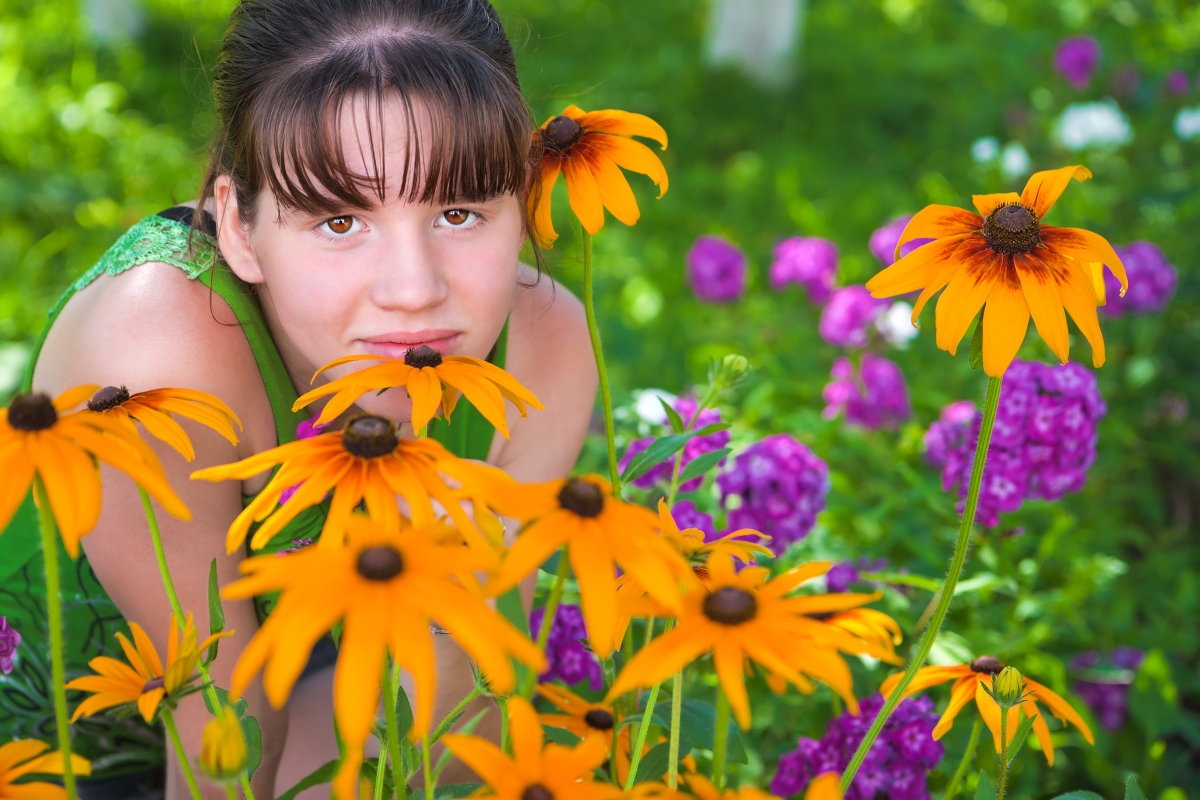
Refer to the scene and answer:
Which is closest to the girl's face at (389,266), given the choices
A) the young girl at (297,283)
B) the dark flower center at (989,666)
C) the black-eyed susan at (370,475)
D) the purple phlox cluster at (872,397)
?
the young girl at (297,283)

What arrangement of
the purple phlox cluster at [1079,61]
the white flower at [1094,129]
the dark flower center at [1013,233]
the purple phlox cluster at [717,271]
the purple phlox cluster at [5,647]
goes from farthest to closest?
the purple phlox cluster at [1079,61], the white flower at [1094,129], the purple phlox cluster at [717,271], the purple phlox cluster at [5,647], the dark flower center at [1013,233]

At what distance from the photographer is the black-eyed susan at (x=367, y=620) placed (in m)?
0.51

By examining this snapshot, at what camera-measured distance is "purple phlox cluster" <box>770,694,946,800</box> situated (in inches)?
43.4

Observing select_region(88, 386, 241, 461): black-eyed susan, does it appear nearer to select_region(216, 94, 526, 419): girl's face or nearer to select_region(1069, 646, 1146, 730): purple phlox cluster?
select_region(216, 94, 526, 419): girl's face

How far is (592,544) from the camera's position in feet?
1.93

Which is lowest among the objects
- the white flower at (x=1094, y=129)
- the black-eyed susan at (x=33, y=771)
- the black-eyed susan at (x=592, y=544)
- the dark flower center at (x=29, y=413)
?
the white flower at (x=1094, y=129)

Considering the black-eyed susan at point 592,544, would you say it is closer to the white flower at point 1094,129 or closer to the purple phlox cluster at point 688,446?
the purple phlox cluster at point 688,446

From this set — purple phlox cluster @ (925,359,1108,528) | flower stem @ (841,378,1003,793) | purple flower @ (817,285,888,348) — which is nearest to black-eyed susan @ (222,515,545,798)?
flower stem @ (841,378,1003,793)

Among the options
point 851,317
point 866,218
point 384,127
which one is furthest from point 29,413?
point 866,218

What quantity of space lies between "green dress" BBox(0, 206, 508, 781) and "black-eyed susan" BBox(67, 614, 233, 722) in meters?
0.58

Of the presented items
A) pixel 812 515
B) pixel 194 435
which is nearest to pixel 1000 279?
pixel 812 515

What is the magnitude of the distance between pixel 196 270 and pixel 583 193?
2.04 feet

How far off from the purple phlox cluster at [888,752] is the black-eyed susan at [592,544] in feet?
1.97

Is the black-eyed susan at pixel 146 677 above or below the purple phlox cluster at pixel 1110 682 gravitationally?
above
